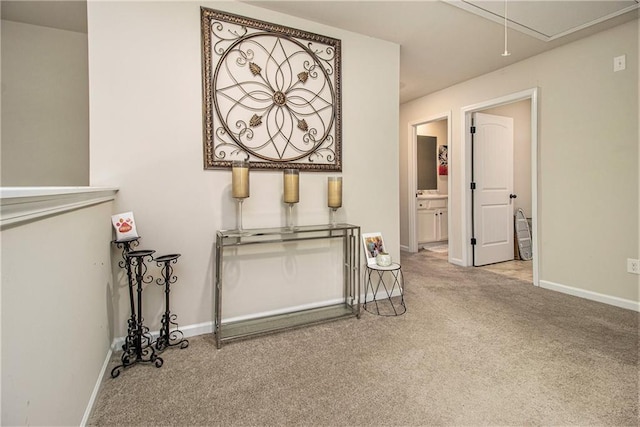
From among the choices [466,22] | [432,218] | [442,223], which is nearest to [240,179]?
[466,22]

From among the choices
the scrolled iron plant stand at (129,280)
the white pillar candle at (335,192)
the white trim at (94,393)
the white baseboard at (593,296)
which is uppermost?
the white pillar candle at (335,192)

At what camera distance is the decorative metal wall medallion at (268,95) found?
7.11 feet

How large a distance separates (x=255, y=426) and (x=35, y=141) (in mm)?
2722

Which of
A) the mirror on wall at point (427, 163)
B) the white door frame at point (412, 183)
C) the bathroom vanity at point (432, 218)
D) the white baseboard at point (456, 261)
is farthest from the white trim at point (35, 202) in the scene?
the mirror on wall at point (427, 163)

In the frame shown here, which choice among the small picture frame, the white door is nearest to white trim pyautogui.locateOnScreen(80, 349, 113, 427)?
the small picture frame

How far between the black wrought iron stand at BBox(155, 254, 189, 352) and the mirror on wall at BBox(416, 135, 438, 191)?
14.7 feet

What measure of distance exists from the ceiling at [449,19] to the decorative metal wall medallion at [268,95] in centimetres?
23

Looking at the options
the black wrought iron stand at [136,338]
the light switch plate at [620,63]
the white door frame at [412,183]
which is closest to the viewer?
the black wrought iron stand at [136,338]

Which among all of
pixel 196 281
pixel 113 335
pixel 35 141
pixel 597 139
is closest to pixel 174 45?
pixel 35 141

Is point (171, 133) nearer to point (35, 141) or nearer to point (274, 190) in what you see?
point (274, 190)

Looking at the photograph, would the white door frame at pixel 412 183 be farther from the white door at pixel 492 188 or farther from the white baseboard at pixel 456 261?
the white door at pixel 492 188

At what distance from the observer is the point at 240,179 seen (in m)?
2.08

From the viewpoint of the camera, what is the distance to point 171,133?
2074mm

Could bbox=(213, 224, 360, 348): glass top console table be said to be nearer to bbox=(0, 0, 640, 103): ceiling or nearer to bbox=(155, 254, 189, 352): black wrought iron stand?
bbox=(155, 254, 189, 352): black wrought iron stand
